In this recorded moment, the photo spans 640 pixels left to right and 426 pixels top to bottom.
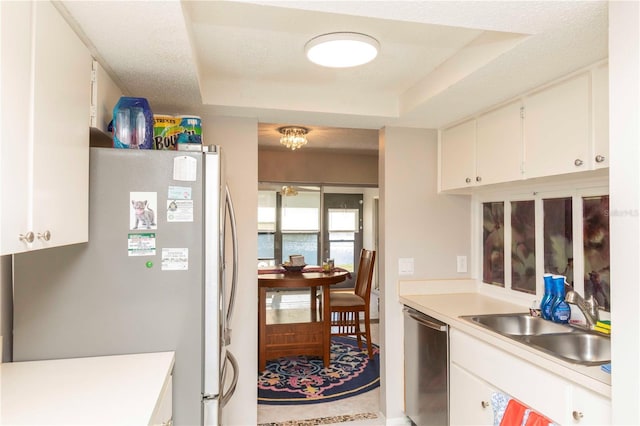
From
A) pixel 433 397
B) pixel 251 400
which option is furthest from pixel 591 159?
pixel 251 400

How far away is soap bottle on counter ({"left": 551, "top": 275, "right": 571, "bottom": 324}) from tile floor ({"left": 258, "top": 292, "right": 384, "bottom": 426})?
147cm

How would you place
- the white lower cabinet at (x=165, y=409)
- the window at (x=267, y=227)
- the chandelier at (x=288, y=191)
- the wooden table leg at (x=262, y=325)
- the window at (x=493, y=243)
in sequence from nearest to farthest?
the white lower cabinet at (x=165, y=409) < the window at (x=493, y=243) < the wooden table leg at (x=262, y=325) < the chandelier at (x=288, y=191) < the window at (x=267, y=227)

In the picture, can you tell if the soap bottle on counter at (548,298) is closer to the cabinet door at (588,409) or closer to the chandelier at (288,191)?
the cabinet door at (588,409)

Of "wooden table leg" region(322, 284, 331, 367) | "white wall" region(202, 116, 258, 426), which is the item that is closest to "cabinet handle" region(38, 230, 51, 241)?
"white wall" region(202, 116, 258, 426)

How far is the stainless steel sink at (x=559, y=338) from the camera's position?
186 centimetres

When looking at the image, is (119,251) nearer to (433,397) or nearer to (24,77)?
(24,77)

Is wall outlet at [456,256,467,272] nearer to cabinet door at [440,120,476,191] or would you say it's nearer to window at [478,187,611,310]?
window at [478,187,611,310]

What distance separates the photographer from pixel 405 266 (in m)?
2.93

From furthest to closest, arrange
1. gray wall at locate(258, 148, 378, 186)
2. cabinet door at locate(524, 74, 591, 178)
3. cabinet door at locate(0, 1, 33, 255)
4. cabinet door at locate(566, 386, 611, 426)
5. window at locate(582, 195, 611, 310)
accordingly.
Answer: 1. gray wall at locate(258, 148, 378, 186)
2. window at locate(582, 195, 611, 310)
3. cabinet door at locate(524, 74, 591, 178)
4. cabinet door at locate(566, 386, 611, 426)
5. cabinet door at locate(0, 1, 33, 255)

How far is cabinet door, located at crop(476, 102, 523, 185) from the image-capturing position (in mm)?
2205

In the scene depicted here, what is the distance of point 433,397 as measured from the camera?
2.49 metres

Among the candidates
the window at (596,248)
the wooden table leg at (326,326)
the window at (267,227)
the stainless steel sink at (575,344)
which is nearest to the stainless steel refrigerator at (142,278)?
the stainless steel sink at (575,344)

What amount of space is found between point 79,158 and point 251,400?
1.88 meters

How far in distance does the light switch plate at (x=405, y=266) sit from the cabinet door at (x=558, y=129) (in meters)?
1.08
